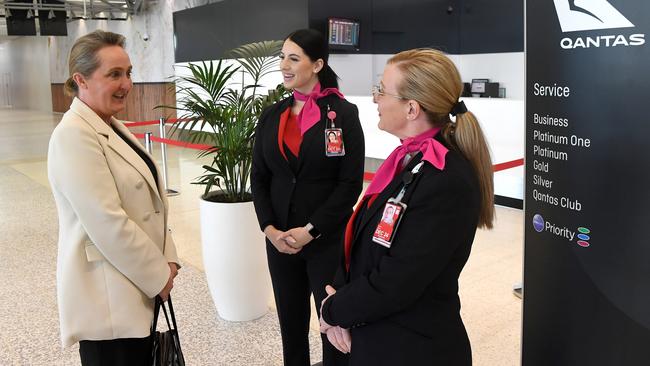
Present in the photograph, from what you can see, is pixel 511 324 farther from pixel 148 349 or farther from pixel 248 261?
pixel 148 349

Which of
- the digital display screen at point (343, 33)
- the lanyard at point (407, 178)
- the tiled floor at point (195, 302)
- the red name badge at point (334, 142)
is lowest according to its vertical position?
the tiled floor at point (195, 302)

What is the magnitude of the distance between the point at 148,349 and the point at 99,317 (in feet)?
0.93

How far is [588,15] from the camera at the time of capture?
61.2 inches

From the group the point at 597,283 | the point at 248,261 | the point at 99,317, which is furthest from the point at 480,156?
the point at 248,261

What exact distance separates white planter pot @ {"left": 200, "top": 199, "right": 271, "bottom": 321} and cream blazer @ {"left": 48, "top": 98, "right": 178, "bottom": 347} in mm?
1530

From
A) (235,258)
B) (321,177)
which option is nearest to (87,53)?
(321,177)

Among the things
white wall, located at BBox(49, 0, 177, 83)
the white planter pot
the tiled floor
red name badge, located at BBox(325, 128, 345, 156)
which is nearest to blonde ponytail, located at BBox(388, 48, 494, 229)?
red name badge, located at BBox(325, 128, 345, 156)

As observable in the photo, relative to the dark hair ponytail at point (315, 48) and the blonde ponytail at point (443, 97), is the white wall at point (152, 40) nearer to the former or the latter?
the dark hair ponytail at point (315, 48)

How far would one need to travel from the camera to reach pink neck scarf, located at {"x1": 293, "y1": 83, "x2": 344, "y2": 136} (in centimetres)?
242

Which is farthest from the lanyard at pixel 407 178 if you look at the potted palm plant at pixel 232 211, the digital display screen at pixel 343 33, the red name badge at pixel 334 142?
the digital display screen at pixel 343 33

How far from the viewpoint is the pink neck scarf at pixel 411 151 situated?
149 cm

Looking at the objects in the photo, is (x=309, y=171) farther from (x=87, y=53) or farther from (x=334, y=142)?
(x=87, y=53)

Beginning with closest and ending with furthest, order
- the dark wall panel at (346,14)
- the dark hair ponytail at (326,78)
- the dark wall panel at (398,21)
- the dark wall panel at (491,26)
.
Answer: the dark hair ponytail at (326,78) < the dark wall panel at (346,14) < the dark wall panel at (398,21) < the dark wall panel at (491,26)

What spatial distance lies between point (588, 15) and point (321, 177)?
4.04 feet
